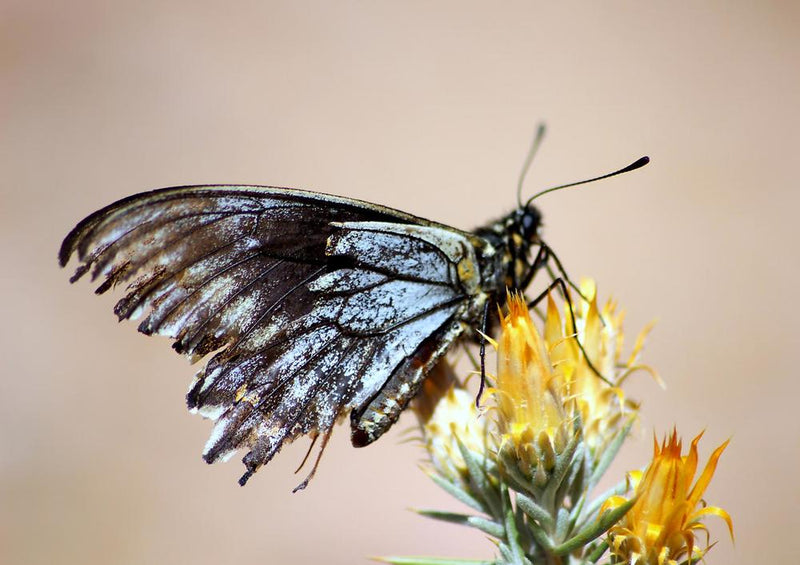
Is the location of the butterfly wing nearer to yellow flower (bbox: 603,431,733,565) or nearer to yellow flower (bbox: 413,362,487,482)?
yellow flower (bbox: 413,362,487,482)

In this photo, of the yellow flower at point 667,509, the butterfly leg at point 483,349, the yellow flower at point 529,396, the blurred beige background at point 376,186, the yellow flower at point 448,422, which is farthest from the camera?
the blurred beige background at point 376,186

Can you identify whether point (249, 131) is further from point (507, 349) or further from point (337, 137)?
point (507, 349)

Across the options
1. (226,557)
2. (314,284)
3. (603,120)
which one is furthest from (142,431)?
(603,120)

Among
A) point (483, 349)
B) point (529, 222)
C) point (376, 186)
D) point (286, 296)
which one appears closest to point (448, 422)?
point (483, 349)

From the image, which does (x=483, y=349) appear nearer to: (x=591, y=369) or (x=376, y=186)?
(x=591, y=369)

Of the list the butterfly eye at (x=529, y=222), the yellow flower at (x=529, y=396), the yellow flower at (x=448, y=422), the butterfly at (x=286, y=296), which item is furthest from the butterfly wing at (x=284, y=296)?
the yellow flower at (x=529, y=396)

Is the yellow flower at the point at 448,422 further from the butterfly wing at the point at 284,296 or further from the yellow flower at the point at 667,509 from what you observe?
the yellow flower at the point at 667,509
